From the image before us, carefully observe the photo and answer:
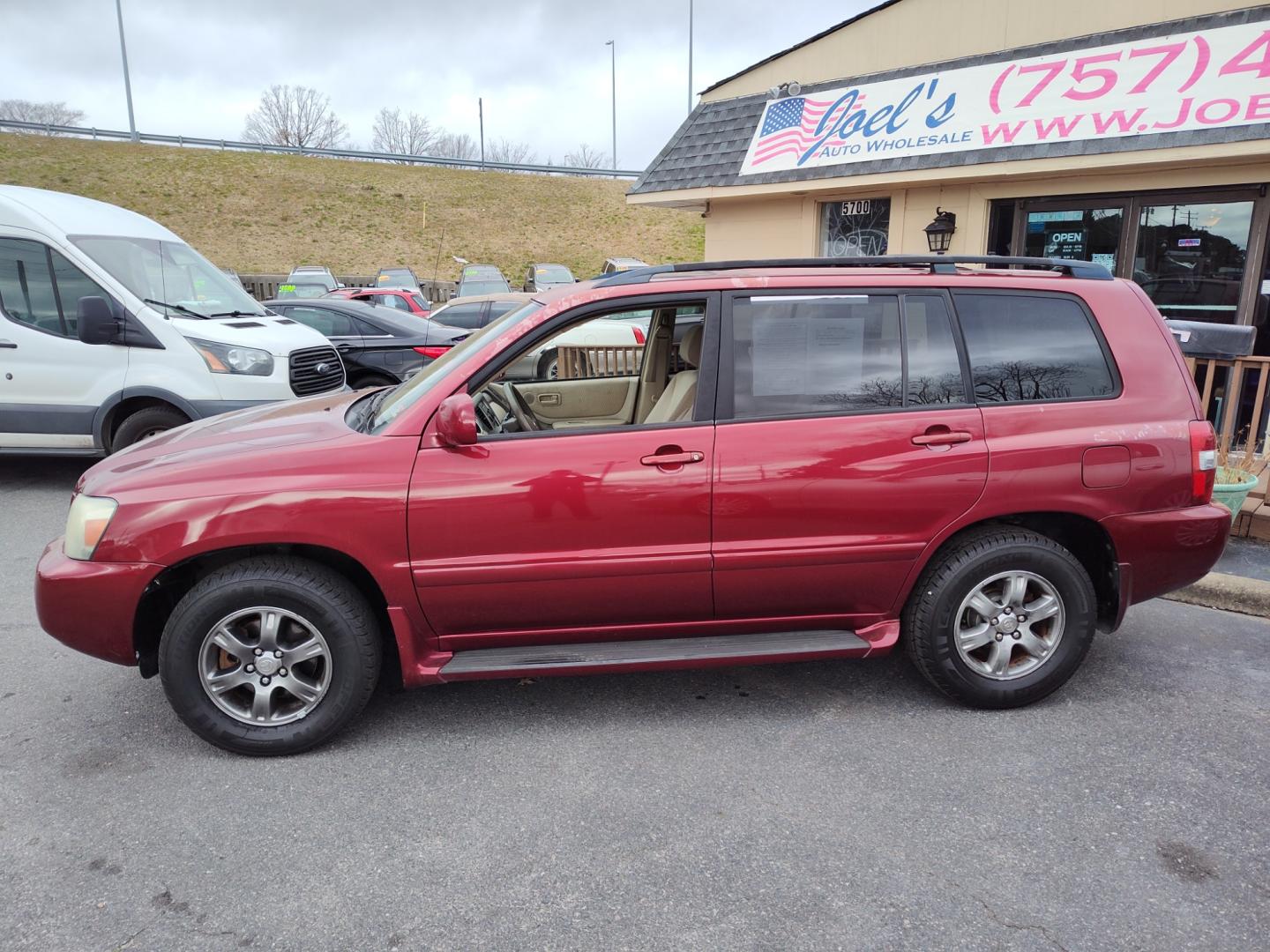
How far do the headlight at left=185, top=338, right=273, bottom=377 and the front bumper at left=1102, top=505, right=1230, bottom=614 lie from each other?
21.3ft

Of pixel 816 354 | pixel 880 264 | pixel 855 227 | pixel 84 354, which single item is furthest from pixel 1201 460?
pixel 855 227

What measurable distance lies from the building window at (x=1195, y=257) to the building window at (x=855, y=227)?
2.80m

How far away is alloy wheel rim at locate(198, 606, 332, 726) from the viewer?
3.24 m

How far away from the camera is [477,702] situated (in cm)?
375

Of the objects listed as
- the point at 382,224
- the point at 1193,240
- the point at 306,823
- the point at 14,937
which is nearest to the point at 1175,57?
the point at 1193,240

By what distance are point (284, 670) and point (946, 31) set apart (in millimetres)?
9742

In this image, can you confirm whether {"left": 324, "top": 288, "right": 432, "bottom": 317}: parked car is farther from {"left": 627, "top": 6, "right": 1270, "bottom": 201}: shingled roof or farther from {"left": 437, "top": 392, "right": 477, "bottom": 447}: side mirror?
{"left": 437, "top": 392, "right": 477, "bottom": 447}: side mirror

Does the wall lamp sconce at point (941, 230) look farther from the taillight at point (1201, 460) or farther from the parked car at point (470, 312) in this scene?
the taillight at point (1201, 460)

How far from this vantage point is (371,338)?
1035 centimetres

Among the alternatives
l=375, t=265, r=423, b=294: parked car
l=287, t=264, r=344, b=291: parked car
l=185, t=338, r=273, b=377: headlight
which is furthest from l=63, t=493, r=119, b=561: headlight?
l=375, t=265, r=423, b=294: parked car

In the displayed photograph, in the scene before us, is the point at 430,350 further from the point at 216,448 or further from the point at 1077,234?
the point at 1077,234

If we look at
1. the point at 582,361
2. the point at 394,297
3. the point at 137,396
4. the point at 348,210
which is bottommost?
the point at 137,396

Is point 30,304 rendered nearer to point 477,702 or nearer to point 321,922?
point 477,702

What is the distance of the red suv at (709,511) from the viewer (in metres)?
3.22
